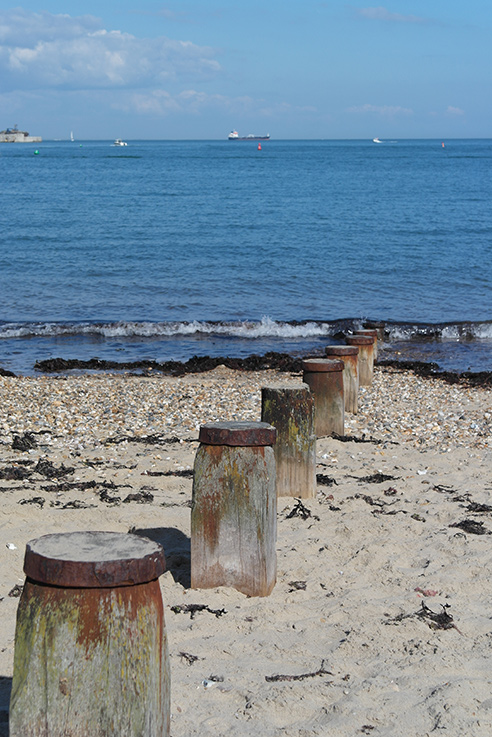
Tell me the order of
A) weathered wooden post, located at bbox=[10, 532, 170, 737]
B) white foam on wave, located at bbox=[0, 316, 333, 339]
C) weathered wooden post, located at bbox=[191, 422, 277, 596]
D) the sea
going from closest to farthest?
Answer: weathered wooden post, located at bbox=[10, 532, 170, 737], weathered wooden post, located at bbox=[191, 422, 277, 596], the sea, white foam on wave, located at bbox=[0, 316, 333, 339]

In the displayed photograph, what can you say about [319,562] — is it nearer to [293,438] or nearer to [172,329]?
[293,438]

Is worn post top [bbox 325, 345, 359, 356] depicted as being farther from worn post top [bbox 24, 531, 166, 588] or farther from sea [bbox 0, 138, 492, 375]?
worn post top [bbox 24, 531, 166, 588]

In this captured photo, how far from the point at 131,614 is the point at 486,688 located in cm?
184

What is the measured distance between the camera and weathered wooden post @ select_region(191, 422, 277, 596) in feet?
14.6

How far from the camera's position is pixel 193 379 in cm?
1325

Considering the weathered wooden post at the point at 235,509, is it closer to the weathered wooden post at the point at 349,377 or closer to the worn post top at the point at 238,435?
the worn post top at the point at 238,435

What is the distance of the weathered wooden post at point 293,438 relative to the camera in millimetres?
6371

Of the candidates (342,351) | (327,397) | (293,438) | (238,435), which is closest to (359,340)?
(342,351)

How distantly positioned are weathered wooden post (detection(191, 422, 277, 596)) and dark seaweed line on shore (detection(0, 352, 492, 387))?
30.7 feet

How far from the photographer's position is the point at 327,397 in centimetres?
841

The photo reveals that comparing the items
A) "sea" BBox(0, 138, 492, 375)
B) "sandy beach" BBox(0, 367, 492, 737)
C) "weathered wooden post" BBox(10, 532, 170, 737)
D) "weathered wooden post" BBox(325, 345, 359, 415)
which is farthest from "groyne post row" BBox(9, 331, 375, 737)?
"sea" BBox(0, 138, 492, 375)

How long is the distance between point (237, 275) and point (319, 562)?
67.9 feet

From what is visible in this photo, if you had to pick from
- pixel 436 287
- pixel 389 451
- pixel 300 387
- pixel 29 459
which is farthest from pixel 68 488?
pixel 436 287

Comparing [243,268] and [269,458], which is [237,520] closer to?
[269,458]
